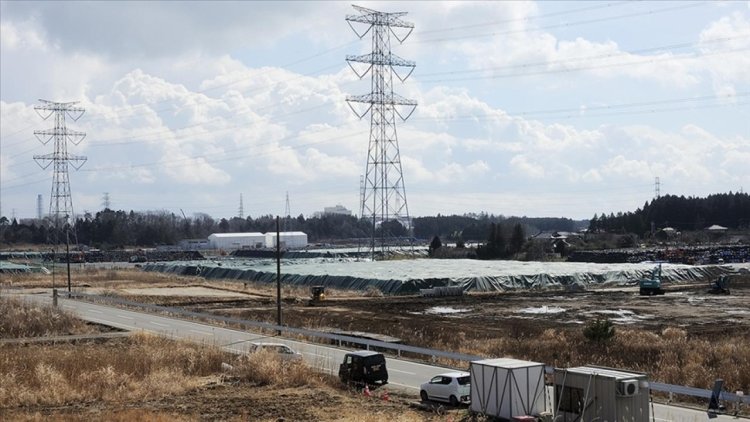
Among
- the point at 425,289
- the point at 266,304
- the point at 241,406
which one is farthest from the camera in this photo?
the point at 425,289

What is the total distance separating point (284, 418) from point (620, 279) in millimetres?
73535

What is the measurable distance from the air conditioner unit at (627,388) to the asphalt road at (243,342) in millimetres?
1640

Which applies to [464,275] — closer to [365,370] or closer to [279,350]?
[279,350]

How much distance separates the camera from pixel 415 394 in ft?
96.0

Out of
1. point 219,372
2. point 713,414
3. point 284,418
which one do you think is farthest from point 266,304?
point 713,414

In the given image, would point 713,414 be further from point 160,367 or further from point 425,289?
point 425,289

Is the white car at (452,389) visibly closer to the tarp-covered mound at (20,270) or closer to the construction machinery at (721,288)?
the construction machinery at (721,288)

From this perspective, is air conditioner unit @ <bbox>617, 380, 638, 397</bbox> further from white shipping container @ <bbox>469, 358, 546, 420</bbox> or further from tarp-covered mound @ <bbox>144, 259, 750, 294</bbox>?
tarp-covered mound @ <bbox>144, 259, 750, 294</bbox>

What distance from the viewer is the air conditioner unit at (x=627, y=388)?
21.1 meters

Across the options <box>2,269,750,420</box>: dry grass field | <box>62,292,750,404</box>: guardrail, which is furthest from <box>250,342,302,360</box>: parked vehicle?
<box>62,292,750,404</box>: guardrail

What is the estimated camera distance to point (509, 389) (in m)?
23.4

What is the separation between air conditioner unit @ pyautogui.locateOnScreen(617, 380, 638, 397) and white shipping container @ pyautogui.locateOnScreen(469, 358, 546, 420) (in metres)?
3.02

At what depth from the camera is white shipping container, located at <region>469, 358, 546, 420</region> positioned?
23391mm

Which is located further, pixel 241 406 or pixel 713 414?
pixel 241 406
